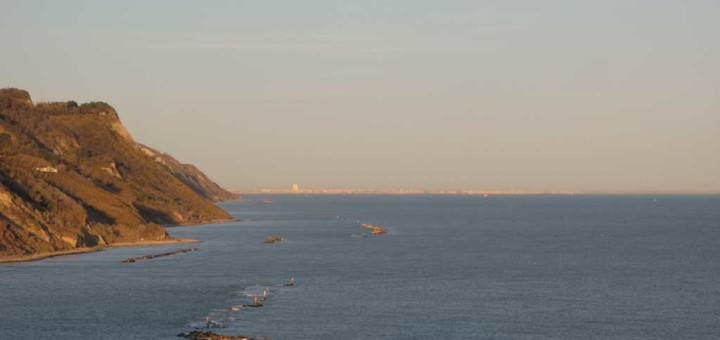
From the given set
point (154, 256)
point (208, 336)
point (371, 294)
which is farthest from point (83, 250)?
point (208, 336)

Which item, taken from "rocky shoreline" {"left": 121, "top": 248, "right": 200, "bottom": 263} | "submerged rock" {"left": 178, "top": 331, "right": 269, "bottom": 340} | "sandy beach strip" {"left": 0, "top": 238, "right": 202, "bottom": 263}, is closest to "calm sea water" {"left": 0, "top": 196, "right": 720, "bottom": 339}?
"submerged rock" {"left": 178, "top": 331, "right": 269, "bottom": 340}

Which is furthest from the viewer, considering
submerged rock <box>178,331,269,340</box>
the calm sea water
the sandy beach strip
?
the sandy beach strip

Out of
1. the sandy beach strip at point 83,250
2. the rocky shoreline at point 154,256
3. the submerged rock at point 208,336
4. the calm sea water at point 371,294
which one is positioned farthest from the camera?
the rocky shoreline at point 154,256

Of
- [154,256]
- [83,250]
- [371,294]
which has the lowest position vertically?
[371,294]

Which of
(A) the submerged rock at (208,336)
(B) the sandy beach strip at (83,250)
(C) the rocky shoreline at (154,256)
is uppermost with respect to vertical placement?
(B) the sandy beach strip at (83,250)

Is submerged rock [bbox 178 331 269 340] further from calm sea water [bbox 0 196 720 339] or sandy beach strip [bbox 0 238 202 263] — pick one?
sandy beach strip [bbox 0 238 202 263]

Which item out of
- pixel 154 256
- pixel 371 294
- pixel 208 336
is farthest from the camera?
pixel 154 256

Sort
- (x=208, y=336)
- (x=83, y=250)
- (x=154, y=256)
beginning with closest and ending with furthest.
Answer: (x=208, y=336)
(x=154, y=256)
(x=83, y=250)

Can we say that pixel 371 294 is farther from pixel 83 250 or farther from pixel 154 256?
pixel 83 250

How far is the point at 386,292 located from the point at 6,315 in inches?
1510

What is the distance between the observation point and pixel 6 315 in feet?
275

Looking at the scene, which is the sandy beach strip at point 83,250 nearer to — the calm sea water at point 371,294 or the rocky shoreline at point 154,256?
the calm sea water at point 371,294

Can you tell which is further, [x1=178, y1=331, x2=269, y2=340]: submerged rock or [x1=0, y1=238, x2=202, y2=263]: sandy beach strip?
[x1=0, y1=238, x2=202, y2=263]: sandy beach strip

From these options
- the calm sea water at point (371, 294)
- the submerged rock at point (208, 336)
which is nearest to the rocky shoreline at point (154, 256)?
the calm sea water at point (371, 294)
